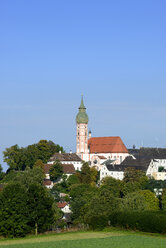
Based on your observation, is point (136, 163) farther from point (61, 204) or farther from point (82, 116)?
point (61, 204)

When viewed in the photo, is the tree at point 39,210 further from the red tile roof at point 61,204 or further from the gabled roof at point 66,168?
the gabled roof at point 66,168

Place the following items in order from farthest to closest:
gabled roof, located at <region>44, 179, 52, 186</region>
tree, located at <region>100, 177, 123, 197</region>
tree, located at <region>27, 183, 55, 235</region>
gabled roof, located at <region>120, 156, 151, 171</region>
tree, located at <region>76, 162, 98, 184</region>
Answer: gabled roof, located at <region>120, 156, 151, 171</region> < tree, located at <region>76, 162, 98, 184</region> < gabled roof, located at <region>44, 179, 52, 186</region> < tree, located at <region>100, 177, 123, 197</region> < tree, located at <region>27, 183, 55, 235</region>

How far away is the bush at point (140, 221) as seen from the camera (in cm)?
5272

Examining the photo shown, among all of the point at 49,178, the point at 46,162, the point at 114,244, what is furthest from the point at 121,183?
the point at 114,244

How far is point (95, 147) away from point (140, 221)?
98189mm

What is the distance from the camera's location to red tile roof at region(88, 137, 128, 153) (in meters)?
148

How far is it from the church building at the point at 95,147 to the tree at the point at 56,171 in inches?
688

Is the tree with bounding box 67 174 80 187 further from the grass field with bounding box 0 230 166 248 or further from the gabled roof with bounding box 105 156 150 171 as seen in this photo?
the grass field with bounding box 0 230 166 248

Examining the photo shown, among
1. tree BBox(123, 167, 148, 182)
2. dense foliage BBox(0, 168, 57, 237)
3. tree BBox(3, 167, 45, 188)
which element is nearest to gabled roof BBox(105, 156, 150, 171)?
tree BBox(123, 167, 148, 182)

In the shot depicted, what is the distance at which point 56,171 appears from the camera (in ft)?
415

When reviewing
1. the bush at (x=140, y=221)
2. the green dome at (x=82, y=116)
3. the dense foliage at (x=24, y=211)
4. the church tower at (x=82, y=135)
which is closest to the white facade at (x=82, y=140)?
the church tower at (x=82, y=135)

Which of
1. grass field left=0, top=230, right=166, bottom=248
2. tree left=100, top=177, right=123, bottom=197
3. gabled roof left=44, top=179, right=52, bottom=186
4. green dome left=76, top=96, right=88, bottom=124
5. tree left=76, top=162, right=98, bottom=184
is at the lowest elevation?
grass field left=0, top=230, right=166, bottom=248

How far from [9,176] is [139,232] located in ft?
253

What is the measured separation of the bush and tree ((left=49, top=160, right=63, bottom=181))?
68.2 metres
